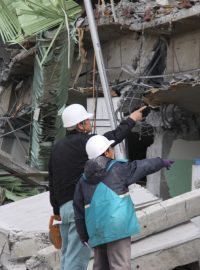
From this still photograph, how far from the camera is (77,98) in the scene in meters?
Answer: 14.8

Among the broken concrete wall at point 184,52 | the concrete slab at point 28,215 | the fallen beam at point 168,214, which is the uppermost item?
the broken concrete wall at point 184,52

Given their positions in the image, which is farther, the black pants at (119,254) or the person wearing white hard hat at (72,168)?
the person wearing white hard hat at (72,168)

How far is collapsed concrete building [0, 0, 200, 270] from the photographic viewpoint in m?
10.8

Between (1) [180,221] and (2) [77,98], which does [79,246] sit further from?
(2) [77,98]

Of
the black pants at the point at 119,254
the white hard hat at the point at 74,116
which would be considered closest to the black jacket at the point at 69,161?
the white hard hat at the point at 74,116

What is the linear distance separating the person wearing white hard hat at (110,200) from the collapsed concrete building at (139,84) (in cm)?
441

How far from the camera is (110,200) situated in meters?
4.65

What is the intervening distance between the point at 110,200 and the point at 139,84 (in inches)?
270

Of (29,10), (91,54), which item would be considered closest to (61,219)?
(29,10)

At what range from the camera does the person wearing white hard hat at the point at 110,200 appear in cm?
465

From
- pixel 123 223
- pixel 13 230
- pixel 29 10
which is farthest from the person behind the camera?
pixel 29 10

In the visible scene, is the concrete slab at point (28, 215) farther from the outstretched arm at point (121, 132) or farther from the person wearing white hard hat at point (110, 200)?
the person wearing white hard hat at point (110, 200)

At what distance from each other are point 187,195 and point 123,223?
6.17 feet

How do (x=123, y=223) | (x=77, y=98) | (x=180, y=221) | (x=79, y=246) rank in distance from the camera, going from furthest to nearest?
(x=77, y=98) < (x=180, y=221) < (x=79, y=246) < (x=123, y=223)
